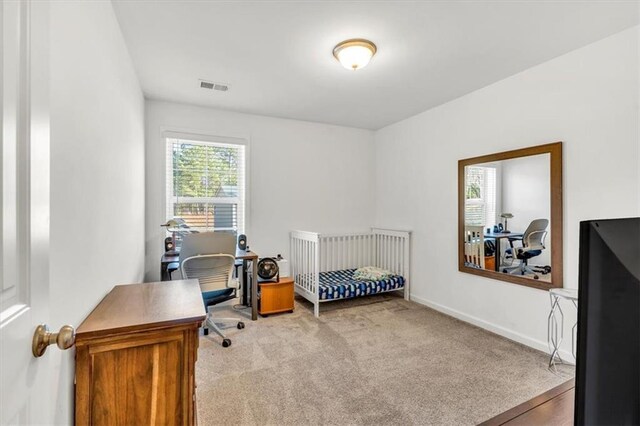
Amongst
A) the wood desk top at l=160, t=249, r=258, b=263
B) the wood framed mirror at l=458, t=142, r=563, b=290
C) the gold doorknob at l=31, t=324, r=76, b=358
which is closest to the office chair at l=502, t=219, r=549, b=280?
the wood framed mirror at l=458, t=142, r=563, b=290

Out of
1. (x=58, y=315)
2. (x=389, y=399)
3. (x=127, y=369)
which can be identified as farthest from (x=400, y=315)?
(x=58, y=315)

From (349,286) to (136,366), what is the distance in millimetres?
2608

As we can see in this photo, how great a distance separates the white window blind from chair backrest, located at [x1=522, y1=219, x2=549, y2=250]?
3111mm

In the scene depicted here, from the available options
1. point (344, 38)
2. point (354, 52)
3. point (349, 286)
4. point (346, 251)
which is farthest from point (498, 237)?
point (344, 38)

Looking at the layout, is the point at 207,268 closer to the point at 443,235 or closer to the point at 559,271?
the point at 443,235

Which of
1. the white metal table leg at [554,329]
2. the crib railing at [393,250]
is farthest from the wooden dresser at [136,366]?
the crib railing at [393,250]

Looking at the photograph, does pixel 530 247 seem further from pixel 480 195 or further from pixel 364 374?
pixel 364 374

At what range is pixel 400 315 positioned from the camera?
11.3ft

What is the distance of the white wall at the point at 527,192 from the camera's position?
2.57 metres

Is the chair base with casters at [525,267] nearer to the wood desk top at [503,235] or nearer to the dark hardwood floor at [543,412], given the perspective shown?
the wood desk top at [503,235]

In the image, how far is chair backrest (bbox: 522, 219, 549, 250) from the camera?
2600 millimetres

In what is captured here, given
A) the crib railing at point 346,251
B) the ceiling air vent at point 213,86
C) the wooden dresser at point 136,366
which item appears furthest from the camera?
the crib railing at point 346,251

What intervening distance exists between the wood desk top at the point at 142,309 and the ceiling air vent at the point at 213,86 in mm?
2043

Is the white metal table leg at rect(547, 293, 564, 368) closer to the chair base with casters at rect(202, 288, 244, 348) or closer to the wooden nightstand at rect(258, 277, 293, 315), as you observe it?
the wooden nightstand at rect(258, 277, 293, 315)
